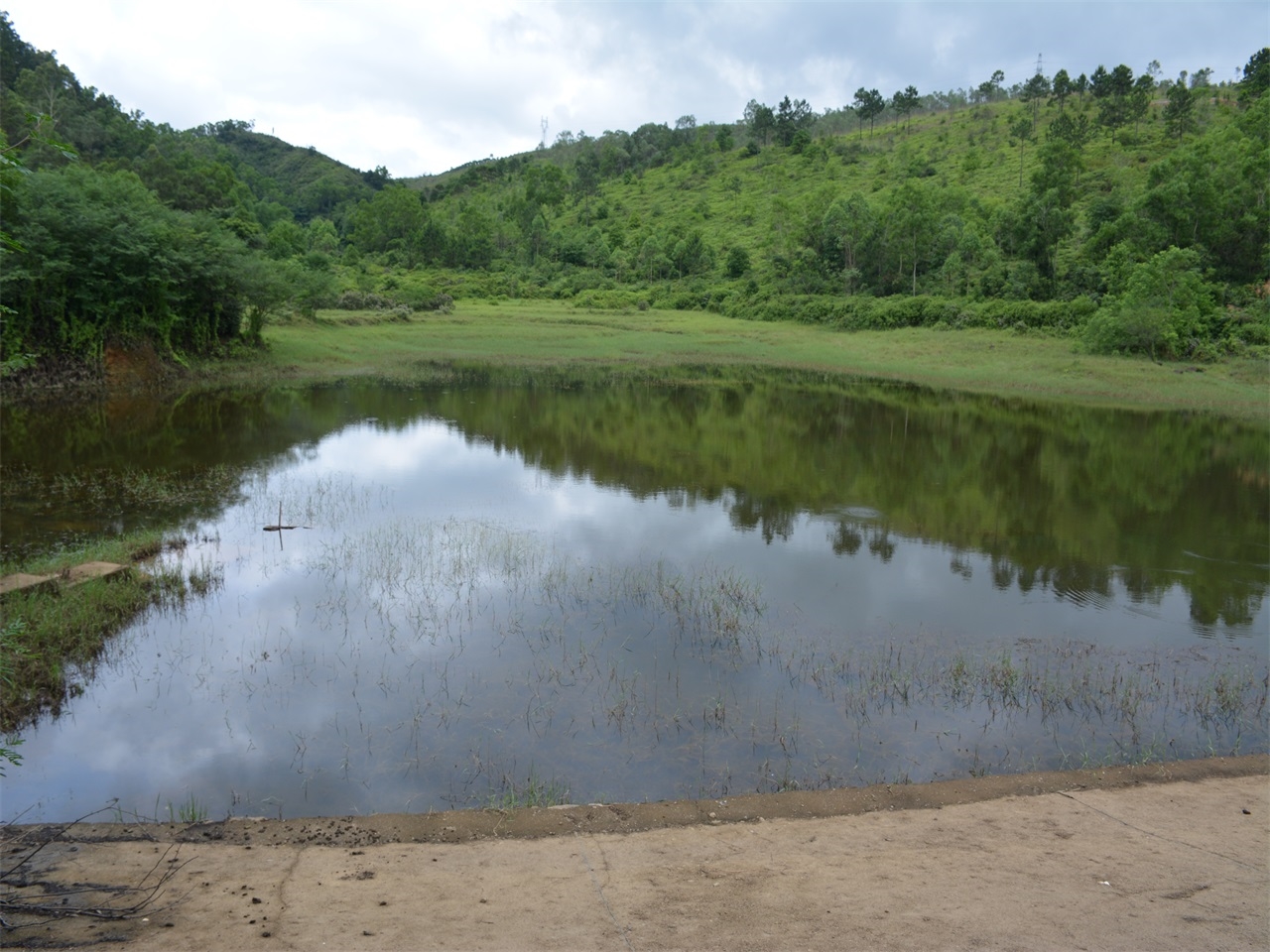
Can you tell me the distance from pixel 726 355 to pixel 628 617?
3114 centimetres

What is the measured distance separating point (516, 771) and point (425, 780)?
0.65 metres

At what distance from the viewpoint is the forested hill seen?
26.0m

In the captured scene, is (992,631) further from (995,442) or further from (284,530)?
(995,442)

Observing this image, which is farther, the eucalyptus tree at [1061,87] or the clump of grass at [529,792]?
the eucalyptus tree at [1061,87]

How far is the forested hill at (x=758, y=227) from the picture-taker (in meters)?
26.0

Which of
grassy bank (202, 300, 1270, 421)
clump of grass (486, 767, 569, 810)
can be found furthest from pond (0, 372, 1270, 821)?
grassy bank (202, 300, 1270, 421)

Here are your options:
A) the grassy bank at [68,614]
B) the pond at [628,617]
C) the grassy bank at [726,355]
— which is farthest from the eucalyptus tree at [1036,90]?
the grassy bank at [68,614]

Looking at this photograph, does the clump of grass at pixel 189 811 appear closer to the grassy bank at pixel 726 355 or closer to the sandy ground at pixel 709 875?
the sandy ground at pixel 709 875

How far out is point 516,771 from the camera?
6613 mm

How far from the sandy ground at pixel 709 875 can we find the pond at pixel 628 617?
64 cm

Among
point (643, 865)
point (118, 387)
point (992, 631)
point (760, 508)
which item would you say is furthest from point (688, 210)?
point (643, 865)

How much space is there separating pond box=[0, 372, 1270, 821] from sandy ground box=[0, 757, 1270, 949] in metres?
0.64

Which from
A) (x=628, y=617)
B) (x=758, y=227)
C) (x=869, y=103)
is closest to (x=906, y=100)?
(x=869, y=103)

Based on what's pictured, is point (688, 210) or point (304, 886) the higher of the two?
point (688, 210)
